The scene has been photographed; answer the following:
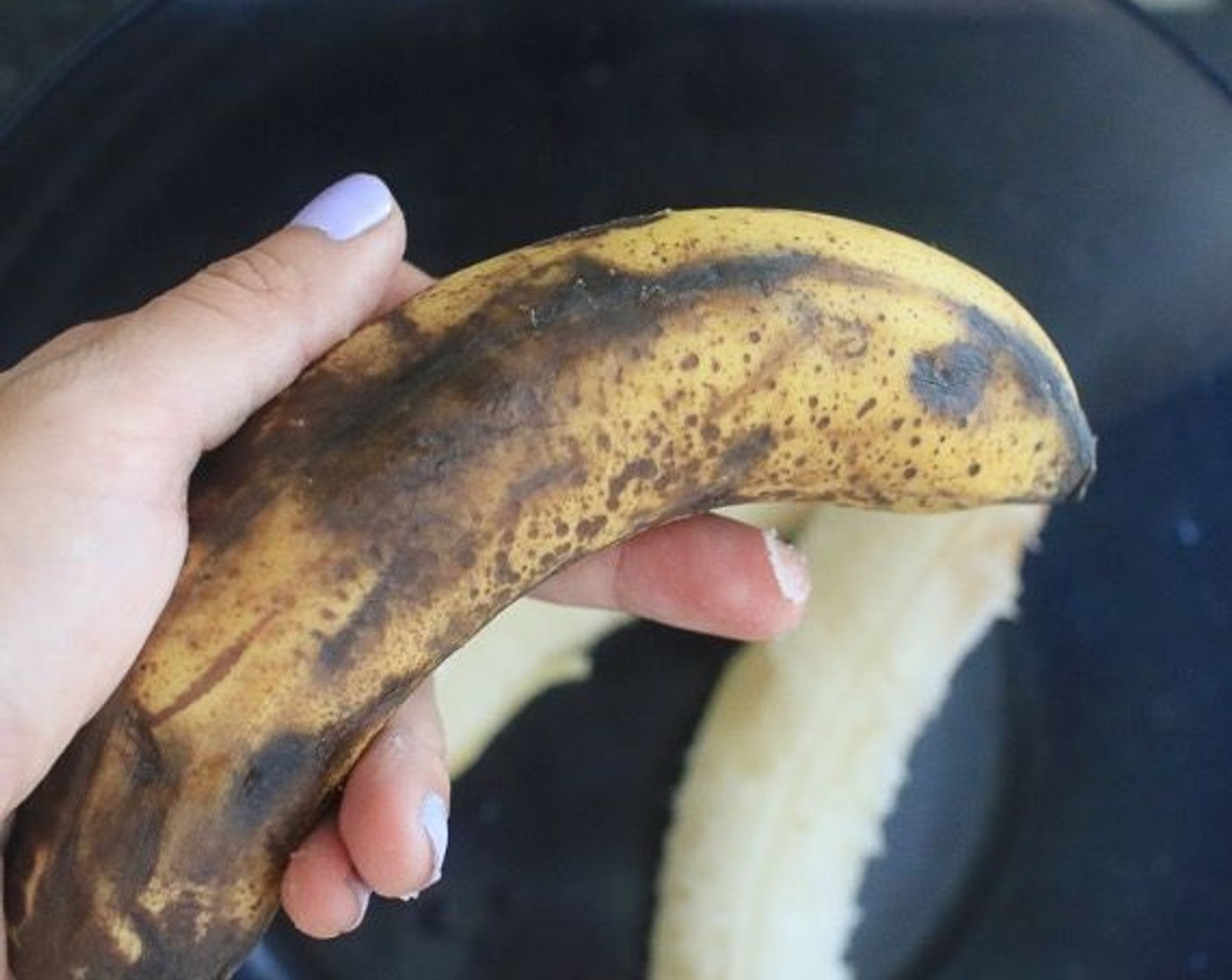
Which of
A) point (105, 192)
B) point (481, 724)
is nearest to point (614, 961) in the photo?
point (481, 724)

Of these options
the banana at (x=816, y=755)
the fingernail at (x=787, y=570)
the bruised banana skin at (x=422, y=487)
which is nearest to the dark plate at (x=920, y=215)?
the banana at (x=816, y=755)

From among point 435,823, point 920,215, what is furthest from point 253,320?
point 920,215

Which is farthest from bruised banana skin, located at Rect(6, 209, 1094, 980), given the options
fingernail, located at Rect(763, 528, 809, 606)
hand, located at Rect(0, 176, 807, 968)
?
fingernail, located at Rect(763, 528, 809, 606)

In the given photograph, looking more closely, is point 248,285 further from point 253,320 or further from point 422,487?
point 422,487

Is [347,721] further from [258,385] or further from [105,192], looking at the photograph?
[105,192]

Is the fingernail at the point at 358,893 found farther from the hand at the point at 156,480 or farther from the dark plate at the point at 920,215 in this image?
the dark plate at the point at 920,215

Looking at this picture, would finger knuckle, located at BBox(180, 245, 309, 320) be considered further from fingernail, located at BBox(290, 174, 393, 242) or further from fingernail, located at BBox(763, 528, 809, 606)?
fingernail, located at BBox(763, 528, 809, 606)
